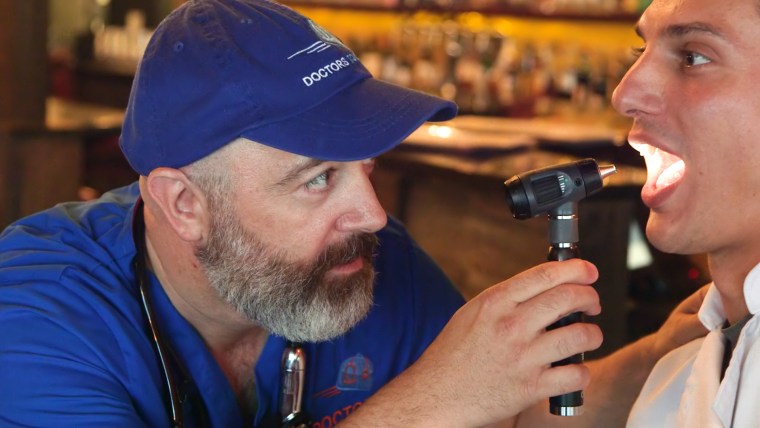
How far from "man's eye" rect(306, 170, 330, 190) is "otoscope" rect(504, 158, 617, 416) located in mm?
325

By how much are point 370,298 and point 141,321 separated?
0.33 meters

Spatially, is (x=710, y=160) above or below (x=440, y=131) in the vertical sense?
below

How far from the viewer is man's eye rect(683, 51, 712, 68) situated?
4.30 ft

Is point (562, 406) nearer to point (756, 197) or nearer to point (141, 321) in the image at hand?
point (756, 197)

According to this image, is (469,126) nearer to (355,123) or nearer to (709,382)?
(355,123)

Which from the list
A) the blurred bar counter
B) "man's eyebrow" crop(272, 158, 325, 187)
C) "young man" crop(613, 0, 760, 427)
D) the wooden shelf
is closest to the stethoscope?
"man's eyebrow" crop(272, 158, 325, 187)

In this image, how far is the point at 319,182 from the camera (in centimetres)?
147

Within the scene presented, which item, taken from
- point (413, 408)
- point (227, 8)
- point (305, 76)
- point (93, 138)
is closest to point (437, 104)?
point (305, 76)

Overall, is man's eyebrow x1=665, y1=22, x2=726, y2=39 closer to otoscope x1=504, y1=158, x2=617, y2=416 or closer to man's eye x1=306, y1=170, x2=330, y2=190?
otoscope x1=504, y1=158, x2=617, y2=416

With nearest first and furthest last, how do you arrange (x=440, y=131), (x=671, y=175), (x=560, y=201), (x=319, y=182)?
(x=560, y=201), (x=671, y=175), (x=319, y=182), (x=440, y=131)

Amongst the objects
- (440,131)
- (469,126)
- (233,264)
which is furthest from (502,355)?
(469,126)

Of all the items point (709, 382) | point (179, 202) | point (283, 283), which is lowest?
point (709, 382)

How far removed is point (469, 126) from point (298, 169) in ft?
8.84

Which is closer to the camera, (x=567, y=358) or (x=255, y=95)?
(x=567, y=358)
